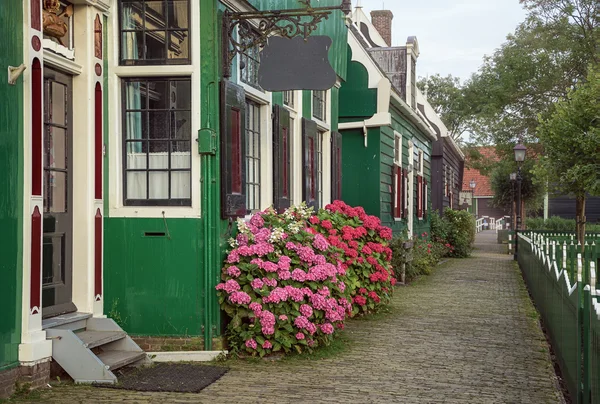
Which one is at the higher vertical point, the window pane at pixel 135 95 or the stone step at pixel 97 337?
the window pane at pixel 135 95

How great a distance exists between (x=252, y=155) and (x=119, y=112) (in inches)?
76.6

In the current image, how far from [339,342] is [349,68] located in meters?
8.10

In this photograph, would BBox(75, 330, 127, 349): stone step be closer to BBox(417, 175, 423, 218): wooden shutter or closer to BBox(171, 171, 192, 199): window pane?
BBox(171, 171, 192, 199): window pane

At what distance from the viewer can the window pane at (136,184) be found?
778 cm

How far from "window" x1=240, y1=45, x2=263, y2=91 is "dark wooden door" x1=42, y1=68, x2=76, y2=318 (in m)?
2.16

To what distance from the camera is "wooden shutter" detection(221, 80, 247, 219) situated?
7.69m

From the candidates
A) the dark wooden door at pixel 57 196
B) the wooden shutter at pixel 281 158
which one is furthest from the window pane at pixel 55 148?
the wooden shutter at pixel 281 158

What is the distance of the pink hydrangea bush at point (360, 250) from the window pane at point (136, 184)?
2575 mm

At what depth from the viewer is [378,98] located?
15.3 metres

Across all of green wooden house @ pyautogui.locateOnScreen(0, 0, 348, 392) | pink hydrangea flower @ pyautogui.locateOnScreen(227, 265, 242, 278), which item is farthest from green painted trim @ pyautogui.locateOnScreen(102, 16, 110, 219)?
pink hydrangea flower @ pyautogui.locateOnScreen(227, 265, 242, 278)

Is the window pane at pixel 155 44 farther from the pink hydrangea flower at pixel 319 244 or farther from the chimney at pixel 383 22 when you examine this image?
the chimney at pixel 383 22

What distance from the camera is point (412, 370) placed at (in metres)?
7.28

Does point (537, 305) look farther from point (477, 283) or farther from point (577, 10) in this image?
point (577, 10)

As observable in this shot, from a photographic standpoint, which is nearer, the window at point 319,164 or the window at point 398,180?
the window at point 319,164
